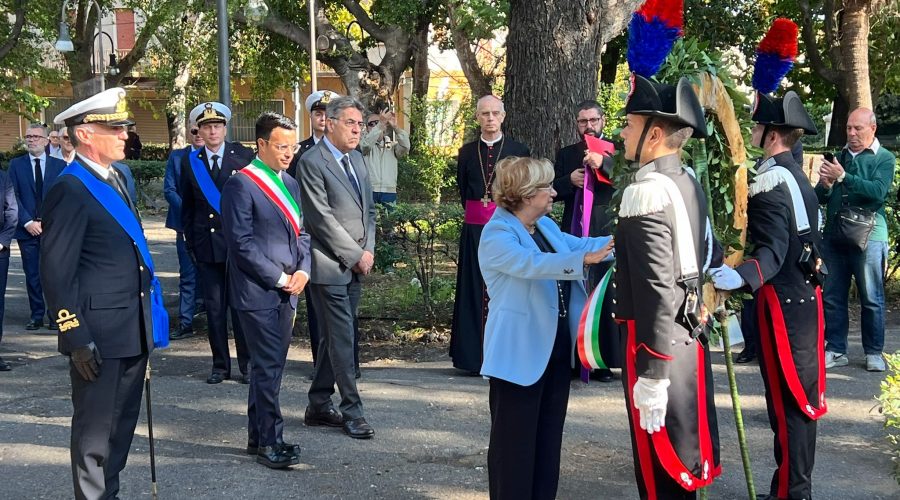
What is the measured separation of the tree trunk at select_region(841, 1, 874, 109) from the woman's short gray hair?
14509mm

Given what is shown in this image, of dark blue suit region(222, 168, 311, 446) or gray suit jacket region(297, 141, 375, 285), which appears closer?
dark blue suit region(222, 168, 311, 446)

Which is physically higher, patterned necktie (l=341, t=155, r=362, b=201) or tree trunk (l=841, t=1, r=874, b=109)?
tree trunk (l=841, t=1, r=874, b=109)

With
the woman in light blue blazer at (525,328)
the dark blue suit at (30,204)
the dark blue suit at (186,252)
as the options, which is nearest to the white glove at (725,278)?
the woman in light blue blazer at (525,328)

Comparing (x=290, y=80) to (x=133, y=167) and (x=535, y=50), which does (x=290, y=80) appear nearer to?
(x=133, y=167)

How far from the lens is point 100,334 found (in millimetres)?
4480

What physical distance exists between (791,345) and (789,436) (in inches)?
18.1

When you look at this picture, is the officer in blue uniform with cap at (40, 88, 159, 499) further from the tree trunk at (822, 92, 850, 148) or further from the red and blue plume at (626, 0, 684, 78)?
the tree trunk at (822, 92, 850, 148)

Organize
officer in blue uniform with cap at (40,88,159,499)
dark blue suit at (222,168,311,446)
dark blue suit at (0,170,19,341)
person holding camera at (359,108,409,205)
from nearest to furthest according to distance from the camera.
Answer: officer in blue uniform with cap at (40,88,159,499), dark blue suit at (222,168,311,446), dark blue suit at (0,170,19,341), person holding camera at (359,108,409,205)

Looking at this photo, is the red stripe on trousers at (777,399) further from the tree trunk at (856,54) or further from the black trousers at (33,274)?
the tree trunk at (856,54)

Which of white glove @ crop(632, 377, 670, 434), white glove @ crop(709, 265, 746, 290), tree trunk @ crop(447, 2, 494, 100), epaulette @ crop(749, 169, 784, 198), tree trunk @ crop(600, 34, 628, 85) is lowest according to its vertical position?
white glove @ crop(632, 377, 670, 434)

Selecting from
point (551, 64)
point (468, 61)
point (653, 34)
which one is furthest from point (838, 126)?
point (653, 34)

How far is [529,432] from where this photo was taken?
4.34 m

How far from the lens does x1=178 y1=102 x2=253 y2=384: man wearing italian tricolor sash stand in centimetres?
768

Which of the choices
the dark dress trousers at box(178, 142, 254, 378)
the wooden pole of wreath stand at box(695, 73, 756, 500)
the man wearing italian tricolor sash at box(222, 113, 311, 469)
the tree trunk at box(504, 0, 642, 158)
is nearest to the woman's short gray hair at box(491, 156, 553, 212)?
the wooden pole of wreath stand at box(695, 73, 756, 500)
